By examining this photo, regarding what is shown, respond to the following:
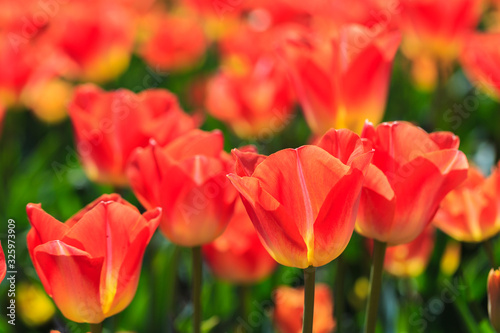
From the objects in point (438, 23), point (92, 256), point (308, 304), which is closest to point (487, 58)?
point (438, 23)

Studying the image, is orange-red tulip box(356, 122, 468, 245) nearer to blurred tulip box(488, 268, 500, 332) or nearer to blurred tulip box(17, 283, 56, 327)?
blurred tulip box(488, 268, 500, 332)

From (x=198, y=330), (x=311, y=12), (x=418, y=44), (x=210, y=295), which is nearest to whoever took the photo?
(x=198, y=330)

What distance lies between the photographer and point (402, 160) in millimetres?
825

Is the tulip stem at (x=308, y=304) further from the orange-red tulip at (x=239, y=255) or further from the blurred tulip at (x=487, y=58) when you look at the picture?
the blurred tulip at (x=487, y=58)

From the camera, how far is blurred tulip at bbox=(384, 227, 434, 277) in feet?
4.41

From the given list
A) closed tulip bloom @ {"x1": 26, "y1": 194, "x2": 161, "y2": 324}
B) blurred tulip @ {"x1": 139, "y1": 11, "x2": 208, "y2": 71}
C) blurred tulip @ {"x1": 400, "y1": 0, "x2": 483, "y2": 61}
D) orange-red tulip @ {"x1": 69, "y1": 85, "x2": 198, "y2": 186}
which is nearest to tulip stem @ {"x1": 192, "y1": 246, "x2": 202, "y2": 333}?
closed tulip bloom @ {"x1": 26, "y1": 194, "x2": 161, "y2": 324}

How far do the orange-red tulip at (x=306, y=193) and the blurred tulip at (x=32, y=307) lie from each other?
852 mm

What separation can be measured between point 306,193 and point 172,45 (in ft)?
5.76

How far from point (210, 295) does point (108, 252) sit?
0.67 meters

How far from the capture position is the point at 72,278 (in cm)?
79

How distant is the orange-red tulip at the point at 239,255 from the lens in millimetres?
1231

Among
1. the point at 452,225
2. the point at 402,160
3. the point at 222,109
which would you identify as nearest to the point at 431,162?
the point at 402,160

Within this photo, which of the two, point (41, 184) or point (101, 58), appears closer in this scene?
point (41, 184)

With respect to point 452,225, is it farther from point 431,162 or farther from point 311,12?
point 311,12
